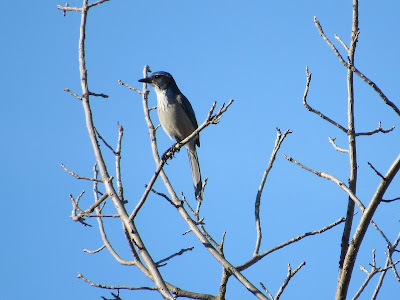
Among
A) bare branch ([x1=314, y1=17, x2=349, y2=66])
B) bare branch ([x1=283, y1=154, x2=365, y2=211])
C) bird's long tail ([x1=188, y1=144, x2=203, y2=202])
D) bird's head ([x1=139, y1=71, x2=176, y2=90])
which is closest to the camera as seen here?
bare branch ([x1=283, y1=154, x2=365, y2=211])

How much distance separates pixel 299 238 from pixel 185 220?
0.85 metres

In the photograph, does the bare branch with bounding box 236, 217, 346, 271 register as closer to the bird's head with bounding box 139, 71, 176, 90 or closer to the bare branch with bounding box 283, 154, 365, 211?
the bare branch with bounding box 283, 154, 365, 211

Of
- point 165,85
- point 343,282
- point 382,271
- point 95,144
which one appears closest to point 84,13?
point 95,144

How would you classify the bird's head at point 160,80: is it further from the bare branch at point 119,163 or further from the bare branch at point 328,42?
the bare branch at point 328,42

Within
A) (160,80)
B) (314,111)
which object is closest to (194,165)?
(160,80)

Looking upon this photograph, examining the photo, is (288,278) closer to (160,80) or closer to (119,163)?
(119,163)

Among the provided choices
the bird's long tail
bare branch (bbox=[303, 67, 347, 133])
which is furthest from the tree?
the bird's long tail

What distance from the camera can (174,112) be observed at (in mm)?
7543

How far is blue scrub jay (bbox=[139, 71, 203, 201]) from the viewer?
7.53m

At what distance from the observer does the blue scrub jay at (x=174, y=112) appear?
24.7 ft

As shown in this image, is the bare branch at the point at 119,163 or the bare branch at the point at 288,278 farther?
the bare branch at the point at 119,163

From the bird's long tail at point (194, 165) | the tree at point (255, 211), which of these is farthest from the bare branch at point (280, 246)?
the bird's long tail at point (194, 165)

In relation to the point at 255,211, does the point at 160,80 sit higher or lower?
higher

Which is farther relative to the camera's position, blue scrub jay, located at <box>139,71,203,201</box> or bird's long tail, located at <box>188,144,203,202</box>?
blue scrub jay, located at <box>139,71,203,201</box>
